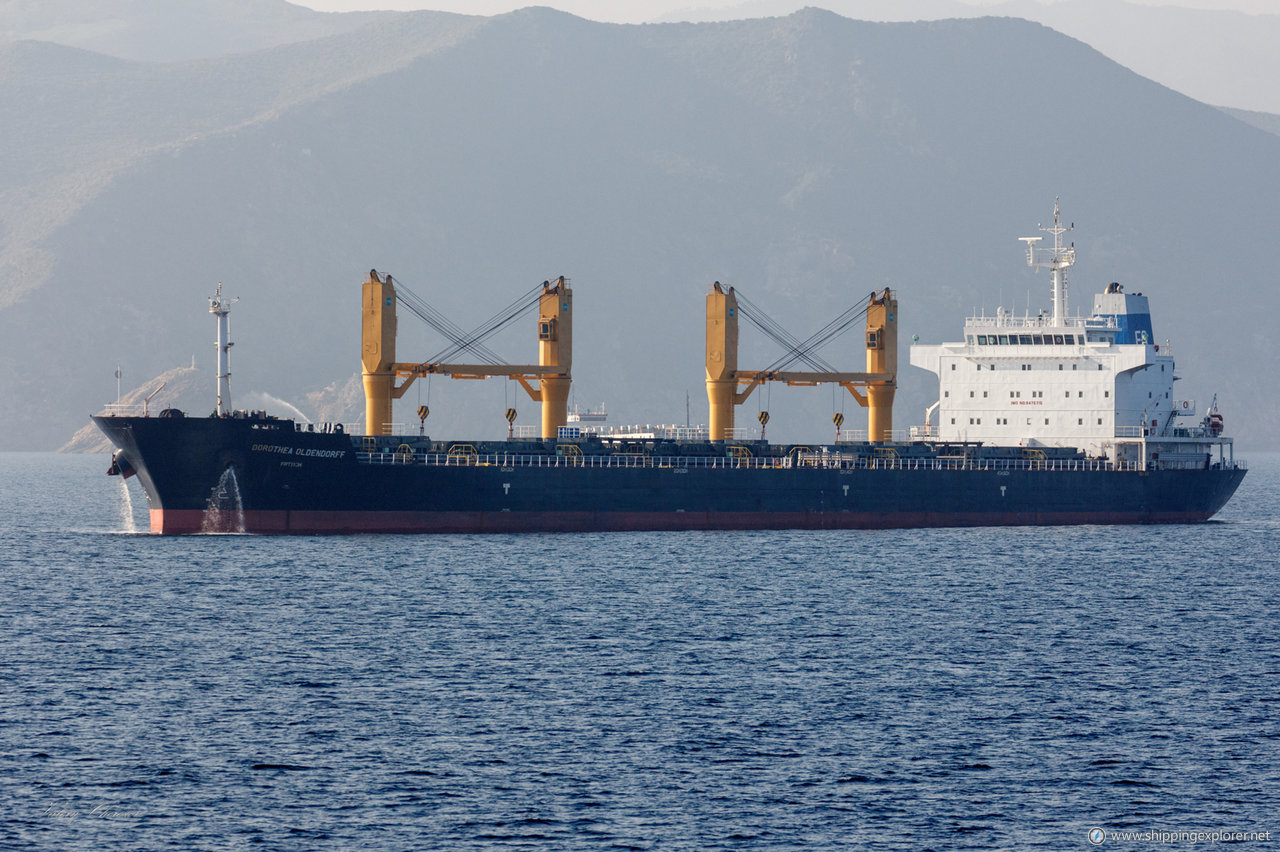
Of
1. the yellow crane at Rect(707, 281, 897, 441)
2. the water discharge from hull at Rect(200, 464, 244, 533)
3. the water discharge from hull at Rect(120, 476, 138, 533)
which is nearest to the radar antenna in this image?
the yellow crane at Rect(707, 281, 897, 441)

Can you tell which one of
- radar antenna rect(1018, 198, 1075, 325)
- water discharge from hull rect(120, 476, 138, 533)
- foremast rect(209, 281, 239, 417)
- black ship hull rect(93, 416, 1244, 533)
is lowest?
water discharge from hull rect(120, 476, 138, 533)

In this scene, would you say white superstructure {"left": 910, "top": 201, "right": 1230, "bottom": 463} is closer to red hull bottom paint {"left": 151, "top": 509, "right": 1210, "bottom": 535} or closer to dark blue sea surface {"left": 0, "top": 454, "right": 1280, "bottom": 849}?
red hull bottom paint {"left": 151, "top": 509, "right": 1210, "bottom": 535}

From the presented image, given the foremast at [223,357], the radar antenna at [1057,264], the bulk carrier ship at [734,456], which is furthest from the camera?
the radar antenna at [1057,264]

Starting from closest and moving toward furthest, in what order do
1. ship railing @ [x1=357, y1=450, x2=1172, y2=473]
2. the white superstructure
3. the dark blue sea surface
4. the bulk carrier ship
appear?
the dark blue sea surface, the bulk carrier ship, ship railing @ [x1=357, y1=450, x2=1172, y2=473], the white superstructure

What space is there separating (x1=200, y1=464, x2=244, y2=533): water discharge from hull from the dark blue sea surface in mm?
1611

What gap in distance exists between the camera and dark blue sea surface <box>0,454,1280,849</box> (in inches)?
947

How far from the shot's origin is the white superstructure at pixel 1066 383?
237 ft

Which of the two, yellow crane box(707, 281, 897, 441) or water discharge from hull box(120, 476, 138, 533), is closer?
water discharge from hull box(120, 476, 138, 533)

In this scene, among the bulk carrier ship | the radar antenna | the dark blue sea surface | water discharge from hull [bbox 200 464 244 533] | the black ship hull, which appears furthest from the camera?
the radar antenna

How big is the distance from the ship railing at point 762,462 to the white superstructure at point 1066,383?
5.70ft

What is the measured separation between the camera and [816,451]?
218 ft

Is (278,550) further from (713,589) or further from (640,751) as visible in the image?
(640,751)

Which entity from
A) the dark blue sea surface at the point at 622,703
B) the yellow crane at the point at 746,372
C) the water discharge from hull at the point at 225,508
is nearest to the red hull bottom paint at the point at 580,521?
the water discharge from hull at the point at 225,508

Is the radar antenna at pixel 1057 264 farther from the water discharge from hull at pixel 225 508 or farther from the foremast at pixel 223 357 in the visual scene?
the water discharge from hull at pixel 225 508
